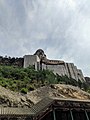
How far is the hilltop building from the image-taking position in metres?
60.4

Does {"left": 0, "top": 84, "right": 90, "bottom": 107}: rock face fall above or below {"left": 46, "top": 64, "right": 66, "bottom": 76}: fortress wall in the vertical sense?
below

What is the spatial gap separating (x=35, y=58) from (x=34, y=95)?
3546 cm

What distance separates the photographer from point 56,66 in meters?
63.3

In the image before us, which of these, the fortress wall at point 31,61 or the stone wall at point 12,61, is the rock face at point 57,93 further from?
the stone wall at point 12,61

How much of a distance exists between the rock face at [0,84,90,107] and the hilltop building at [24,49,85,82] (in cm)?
2739

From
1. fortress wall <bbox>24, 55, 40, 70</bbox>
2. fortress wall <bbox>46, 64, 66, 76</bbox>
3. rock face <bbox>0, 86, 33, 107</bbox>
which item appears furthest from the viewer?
fortress wall <bbox>46, 64, 66, 76</bbox>

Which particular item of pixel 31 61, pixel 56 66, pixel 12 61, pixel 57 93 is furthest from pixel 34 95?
pixel 12 61

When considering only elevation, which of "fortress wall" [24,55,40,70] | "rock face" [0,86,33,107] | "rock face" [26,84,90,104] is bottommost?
"rock face" [0,86,33,107]

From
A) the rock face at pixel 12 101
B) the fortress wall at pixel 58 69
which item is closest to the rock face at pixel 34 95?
the rock face at pixel 12 101

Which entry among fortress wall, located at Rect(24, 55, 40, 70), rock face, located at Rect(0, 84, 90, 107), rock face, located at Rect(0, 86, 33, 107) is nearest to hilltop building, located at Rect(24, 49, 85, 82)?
fortress wall, located at Rect(24, 55, 40, 70)

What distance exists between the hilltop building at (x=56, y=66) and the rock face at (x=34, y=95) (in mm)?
27393

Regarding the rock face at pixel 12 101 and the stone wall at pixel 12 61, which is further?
the stone wall at pixel 12 61

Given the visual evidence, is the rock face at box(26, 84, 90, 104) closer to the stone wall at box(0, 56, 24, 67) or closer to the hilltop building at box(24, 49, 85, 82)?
the hilltop building at box(24, 49, 85, 82)

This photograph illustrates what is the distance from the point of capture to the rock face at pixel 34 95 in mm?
21359
